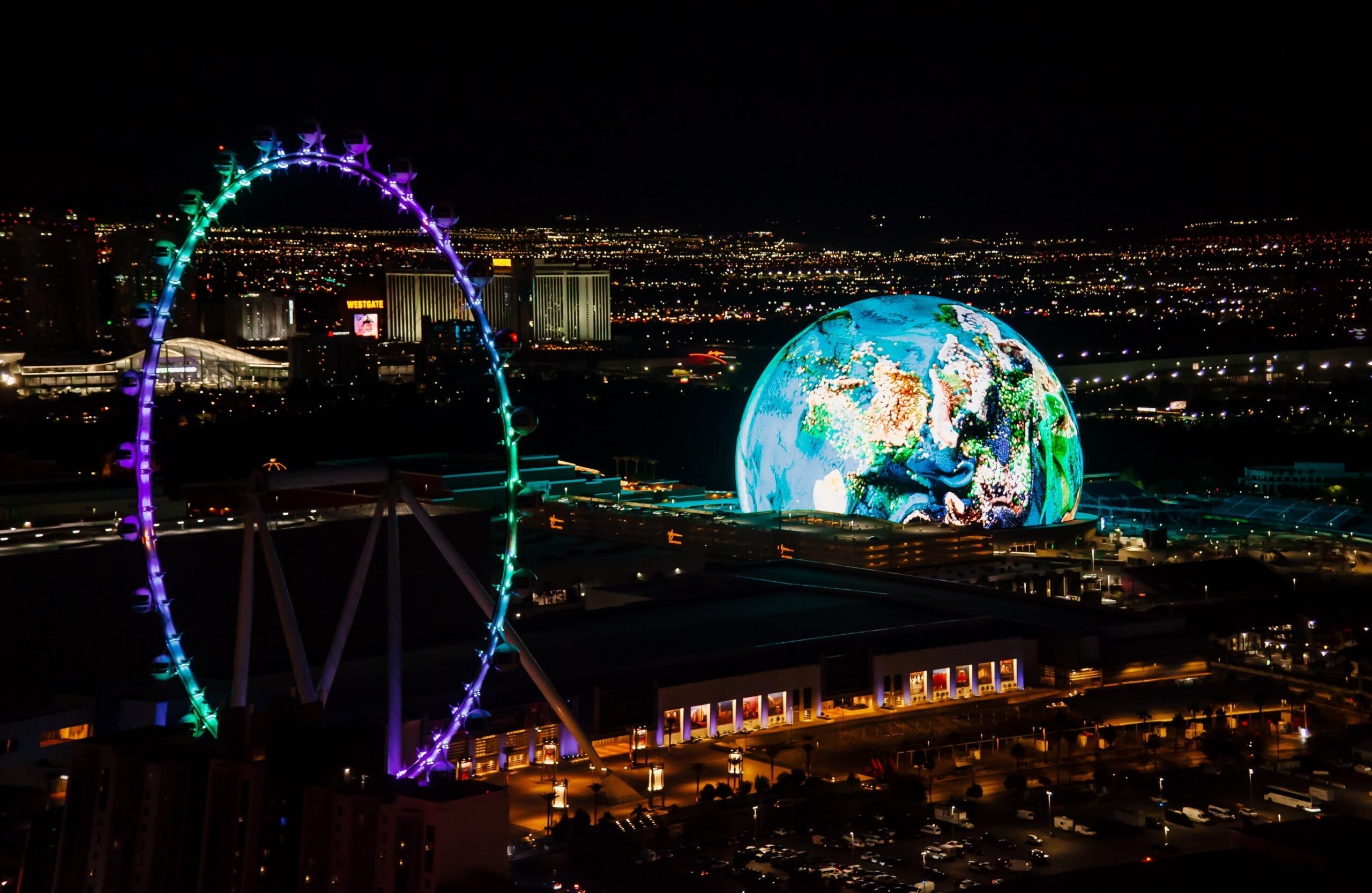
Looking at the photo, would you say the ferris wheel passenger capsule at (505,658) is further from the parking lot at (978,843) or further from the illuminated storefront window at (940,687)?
the illuminated storefront window at (940,687)

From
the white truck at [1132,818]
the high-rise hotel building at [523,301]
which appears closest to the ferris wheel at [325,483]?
the white truck at [1132,818]

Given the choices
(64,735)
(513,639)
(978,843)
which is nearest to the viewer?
(978,843)

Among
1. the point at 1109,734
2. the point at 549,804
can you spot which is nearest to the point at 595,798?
the point at 549,804

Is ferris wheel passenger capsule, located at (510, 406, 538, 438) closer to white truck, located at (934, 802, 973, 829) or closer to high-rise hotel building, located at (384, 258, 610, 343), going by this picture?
white truck, located at (934, 802, 973, 829)

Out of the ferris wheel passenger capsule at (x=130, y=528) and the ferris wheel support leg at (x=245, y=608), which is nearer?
the ferris wheel passenger capsule at (x=130, y=528)

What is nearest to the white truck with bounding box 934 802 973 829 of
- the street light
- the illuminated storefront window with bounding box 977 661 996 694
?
the street light

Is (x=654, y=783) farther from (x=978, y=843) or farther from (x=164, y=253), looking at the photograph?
(x=164, y=253)
